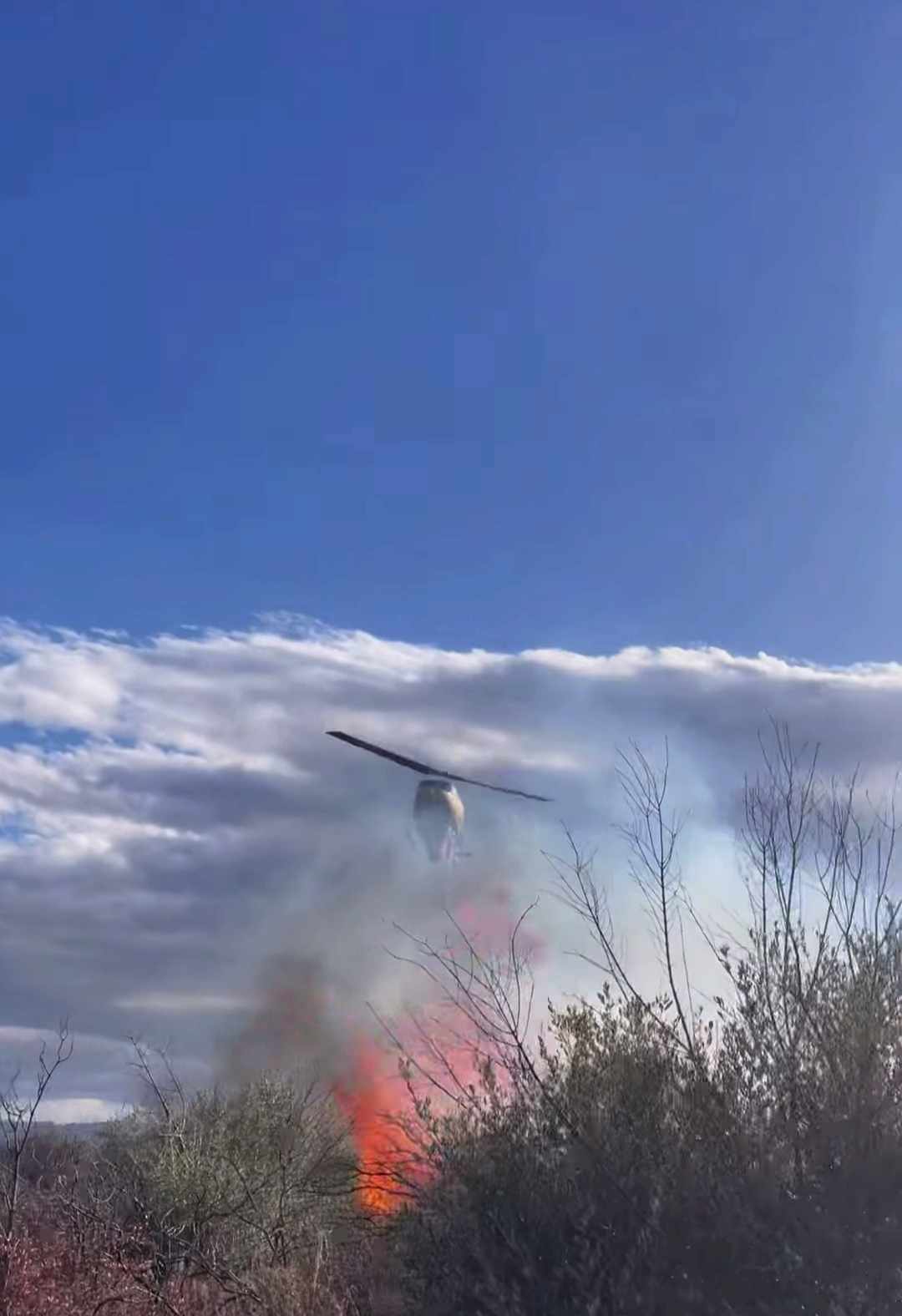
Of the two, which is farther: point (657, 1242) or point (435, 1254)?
point (435, 1254)

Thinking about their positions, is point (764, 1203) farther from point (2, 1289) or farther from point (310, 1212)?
point (310, 1212)

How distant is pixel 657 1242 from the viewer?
12.6m

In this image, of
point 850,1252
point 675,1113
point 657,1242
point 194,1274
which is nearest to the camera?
point 850,1252

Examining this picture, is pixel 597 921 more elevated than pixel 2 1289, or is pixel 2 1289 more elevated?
pixel 597 921

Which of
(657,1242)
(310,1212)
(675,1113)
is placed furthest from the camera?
(310,1212)

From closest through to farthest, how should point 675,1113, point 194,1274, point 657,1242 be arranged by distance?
point 657,1242 → point 675,1113 → point 194,1274

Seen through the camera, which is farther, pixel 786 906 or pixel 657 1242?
pixel 786 906

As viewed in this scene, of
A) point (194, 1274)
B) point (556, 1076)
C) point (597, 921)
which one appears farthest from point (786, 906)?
point (194, 1274)

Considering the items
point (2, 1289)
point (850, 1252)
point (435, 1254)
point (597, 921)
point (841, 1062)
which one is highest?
point (597, 921)

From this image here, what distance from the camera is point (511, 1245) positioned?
43.4 feet

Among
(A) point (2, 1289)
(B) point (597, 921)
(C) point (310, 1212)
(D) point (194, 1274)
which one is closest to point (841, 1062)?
(B) point (597, 921)

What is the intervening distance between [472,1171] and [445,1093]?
1.10m

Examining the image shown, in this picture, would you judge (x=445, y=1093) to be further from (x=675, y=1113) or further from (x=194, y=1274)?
(x=194, y=1274)

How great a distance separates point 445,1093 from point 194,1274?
30.0 ft
